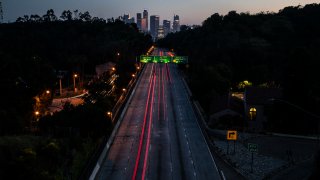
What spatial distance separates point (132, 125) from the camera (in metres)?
49.5

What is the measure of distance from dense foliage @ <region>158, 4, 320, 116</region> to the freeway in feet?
22.1

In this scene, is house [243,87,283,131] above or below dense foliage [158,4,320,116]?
below

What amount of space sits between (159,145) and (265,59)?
6459 cm

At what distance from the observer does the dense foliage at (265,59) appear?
45375 mm

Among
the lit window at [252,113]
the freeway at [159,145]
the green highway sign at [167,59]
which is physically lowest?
the freeway at [159,145]

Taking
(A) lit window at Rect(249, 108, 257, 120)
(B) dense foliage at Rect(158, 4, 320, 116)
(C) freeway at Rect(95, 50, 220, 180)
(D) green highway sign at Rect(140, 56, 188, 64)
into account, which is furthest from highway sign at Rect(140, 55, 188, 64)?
(A) lit window at Rect(249, 108, 257, 120)

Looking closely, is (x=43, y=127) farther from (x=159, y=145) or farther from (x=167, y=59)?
(x=167, y=59)

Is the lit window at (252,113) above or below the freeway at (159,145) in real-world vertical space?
above

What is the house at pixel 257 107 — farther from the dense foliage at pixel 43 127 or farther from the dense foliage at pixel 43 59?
the dense foliage at pixel 43 59

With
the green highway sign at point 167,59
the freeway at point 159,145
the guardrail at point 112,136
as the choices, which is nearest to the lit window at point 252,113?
the freeway at point 159,145

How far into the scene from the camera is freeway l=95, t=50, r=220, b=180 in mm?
32344

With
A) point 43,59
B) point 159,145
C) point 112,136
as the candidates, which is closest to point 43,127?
point 112,136

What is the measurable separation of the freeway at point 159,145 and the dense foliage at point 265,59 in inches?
266

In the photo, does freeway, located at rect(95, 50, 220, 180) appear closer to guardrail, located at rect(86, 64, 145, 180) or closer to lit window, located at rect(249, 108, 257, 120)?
guardrail, located at rect(86, 64, 145, 180)
